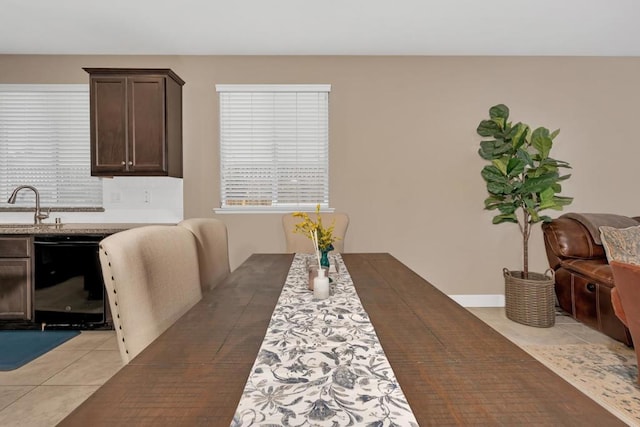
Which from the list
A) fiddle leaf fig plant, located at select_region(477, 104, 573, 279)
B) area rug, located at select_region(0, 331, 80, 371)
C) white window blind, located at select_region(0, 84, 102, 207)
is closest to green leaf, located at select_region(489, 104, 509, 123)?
fiddle leaf fig plant, located at select_region(477, 104, 573, 279)

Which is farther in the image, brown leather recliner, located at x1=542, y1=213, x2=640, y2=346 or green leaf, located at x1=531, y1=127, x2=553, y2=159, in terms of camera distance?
green leaf, located at x1=531, y1=127, x2=553, y2=159

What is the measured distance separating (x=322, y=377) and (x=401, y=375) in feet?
0.58

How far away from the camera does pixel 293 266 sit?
1.87 m

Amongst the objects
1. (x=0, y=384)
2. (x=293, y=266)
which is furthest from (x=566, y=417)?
(x=0, y=384)

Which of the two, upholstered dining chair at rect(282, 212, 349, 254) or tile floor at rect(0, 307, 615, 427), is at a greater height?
upholstered dining chair at rect(282, 212, 349, 254)

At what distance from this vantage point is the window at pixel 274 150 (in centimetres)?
→ 352

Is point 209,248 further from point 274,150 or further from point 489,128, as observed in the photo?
point 489,128

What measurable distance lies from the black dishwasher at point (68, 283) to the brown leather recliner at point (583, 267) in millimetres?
4248

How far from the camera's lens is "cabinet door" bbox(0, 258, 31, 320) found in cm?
285

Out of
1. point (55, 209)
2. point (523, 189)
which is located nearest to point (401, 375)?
point (523, 189)

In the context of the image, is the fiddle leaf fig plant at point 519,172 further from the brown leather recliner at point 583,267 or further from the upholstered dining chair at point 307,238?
the upholstered dining chair at point 307,238

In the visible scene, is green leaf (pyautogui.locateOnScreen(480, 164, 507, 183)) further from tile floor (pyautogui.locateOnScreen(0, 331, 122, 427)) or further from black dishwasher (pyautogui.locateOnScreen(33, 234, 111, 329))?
black dishwasher (pyautogui.locateOnScreen(33, 234, 111, 329))

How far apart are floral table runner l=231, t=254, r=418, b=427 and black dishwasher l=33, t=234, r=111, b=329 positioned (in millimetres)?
2586

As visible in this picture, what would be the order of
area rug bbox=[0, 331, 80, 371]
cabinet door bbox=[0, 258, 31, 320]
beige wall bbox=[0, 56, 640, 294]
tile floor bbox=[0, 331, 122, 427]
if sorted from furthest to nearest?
1. beige wall bbox=[0, 56, 640, 294]
2. cabinet door bbox=[0, 258, 31, 320]
3. area rug bbox=[0, 331, 80, 371]
4. tile floor bbox=[0, 331, 122, 427]
